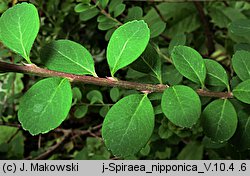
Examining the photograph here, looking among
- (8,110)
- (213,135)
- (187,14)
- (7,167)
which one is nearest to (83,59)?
(213,135)

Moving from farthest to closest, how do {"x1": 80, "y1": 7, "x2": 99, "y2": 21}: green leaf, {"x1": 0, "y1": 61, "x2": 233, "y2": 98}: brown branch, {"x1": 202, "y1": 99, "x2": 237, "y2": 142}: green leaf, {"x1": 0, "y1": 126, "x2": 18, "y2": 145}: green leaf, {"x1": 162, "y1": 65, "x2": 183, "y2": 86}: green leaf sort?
1. {"x1": 0, "y1": 126, "x2": 18, "y2": 145}: green leaf
2. {"x1": 80, "y1": 7, "x2": 99, "y2": 21}: green leaf
3. {"x1": 162, "y1": 65, "x2": 183, "y2": 86}: green leaf
4. {"x1": 202, "y1": 99, "x2": 237, "y2": 142}: green leaf
5. {"x1": 0, "y1": 61, "x2": 233, "y2": 98}: brown branch

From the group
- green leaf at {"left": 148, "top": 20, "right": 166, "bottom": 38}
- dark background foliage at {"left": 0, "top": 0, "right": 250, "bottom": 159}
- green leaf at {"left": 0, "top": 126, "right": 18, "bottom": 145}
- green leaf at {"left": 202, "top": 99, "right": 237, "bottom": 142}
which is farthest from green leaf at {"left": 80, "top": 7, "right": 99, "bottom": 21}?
green leaf at {"left": 0, "top": 126, "right": 18, "bottom": 145}

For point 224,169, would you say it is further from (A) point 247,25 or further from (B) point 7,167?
(B) point 7,167

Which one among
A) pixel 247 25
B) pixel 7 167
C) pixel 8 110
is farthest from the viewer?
pixel 8 110

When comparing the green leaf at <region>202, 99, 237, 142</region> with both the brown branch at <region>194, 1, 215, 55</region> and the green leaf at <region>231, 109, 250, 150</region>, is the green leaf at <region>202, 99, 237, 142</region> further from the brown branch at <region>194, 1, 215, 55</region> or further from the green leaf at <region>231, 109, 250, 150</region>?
the brown branch at <region>194, 1, 215, 55</region>

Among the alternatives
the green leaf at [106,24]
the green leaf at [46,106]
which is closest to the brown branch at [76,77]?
the green leaf at [46,106]

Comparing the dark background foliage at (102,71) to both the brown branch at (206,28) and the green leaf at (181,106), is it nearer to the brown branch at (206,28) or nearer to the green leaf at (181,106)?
the brown branch at (206,28)
